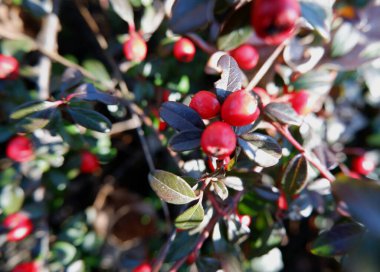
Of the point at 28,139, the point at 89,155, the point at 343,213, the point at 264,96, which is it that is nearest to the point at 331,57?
the point at 264,96

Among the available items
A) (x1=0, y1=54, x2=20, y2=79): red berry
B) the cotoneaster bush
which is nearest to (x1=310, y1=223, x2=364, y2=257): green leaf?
the cotoneaster bush

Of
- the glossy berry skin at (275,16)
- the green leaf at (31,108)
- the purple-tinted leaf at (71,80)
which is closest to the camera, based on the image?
the glossy berry skin at (275,16)

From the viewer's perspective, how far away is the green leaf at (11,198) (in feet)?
4.33

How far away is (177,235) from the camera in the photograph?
109 centimetres

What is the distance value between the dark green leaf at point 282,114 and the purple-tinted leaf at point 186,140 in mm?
199

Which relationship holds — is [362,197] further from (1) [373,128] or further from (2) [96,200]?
(1) [373,128]

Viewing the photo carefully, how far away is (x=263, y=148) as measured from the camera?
820mm

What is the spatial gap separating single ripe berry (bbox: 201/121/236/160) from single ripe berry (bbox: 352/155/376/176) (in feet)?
2.71

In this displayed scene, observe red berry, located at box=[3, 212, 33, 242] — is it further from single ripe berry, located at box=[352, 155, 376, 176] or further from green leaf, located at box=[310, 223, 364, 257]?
single ripe berry, located at box=[352, 155, 376, 176]

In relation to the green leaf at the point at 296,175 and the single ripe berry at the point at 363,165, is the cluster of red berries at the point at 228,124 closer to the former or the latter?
the green leaf at the point at 296,175

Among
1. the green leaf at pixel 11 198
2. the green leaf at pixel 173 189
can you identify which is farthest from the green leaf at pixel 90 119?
the green leaf at pixel 11 198

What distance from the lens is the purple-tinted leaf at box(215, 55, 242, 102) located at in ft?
2.62

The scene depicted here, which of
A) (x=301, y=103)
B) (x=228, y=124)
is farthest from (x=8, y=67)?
(x=301, y=103)

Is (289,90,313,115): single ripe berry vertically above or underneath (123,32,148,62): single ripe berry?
underneath
